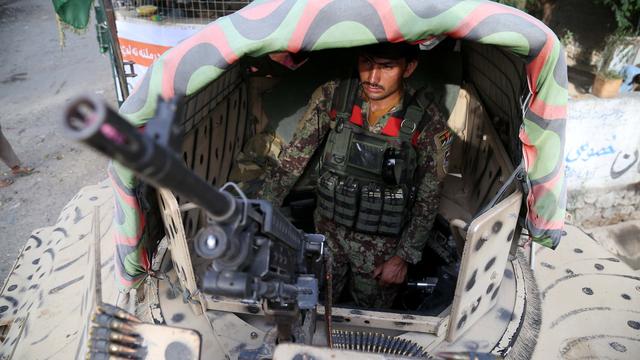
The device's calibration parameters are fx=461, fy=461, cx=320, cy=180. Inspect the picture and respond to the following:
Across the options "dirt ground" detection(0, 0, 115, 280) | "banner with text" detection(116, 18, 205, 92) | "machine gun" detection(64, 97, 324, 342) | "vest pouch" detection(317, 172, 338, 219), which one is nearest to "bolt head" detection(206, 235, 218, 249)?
"machine gun" detection(64, 97, 324, 342)

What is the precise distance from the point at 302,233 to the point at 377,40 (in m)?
0.82

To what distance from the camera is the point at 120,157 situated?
850mm

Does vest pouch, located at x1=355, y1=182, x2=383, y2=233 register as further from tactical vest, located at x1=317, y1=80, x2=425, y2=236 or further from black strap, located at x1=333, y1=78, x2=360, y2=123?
black strap, located at x1=333, y1=78, x2=360, y2=123

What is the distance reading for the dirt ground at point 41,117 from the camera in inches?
232

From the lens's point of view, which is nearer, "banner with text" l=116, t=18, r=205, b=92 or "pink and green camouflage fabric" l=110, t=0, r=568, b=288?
"pink and green camouflage fabric" l=110, t=0, r=568, b=288

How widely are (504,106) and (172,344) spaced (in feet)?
7.29

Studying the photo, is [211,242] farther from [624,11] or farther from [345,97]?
[624,11]

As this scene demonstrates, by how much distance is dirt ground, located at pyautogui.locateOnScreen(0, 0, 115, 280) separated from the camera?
588cm

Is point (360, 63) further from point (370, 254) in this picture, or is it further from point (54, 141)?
point (54, 141)

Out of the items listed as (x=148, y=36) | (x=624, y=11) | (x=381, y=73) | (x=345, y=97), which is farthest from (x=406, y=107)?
(x=624, y=11)

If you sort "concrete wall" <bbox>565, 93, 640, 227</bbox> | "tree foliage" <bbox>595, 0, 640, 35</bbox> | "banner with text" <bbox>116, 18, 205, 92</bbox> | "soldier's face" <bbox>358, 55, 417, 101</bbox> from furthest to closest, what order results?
1. "tree foliage" <bbox>595, 0, 640, 35</bbox>
2. "banner with text" <bbox>116, 18, 205, 92</bbox>
3. "concrete wall" <bbox>565, 93, 640, 227</bbox>
4. "soldier's face" <bbox>358, 55, 417, 101</bbox>

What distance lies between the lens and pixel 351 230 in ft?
10.5

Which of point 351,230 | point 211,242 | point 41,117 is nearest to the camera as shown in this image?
point 211,242

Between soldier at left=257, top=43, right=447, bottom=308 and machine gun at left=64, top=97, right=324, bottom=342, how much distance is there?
1.08m
